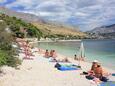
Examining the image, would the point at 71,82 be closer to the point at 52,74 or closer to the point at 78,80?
the point at 78,80

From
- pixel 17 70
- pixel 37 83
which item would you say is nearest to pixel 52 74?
pixel 17 70

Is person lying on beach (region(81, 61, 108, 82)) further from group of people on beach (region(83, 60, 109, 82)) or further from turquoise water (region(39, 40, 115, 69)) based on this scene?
turquoise water (region(39, 40, 115, 69))

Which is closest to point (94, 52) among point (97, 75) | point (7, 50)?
point (97, 75)

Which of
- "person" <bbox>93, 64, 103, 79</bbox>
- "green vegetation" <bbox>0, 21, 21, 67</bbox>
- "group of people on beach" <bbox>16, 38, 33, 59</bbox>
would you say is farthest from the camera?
"group of people on beach" <bbox>16, 38, 33, 59</bbox>

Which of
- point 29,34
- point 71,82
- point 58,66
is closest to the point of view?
point 71,82

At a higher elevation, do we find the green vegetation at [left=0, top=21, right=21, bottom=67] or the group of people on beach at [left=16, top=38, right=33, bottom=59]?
the green vegetation at [left=0, top=21, right=21, bottom=67]

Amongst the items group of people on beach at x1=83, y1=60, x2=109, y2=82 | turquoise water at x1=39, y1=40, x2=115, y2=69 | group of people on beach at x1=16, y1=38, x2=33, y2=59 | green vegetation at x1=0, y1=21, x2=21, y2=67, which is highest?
green vegetation at x1=0, y1=21, x2=21, y2=67

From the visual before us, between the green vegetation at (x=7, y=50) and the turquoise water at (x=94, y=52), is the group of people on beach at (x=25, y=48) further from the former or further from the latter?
the green vegetation at (x=7, y=50)

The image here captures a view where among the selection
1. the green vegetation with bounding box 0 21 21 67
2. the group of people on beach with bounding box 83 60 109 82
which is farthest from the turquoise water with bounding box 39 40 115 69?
the green vegetation with bounding box 0 21 21 67

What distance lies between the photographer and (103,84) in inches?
623

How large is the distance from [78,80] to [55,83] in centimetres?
206

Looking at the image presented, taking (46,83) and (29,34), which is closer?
(46,83)

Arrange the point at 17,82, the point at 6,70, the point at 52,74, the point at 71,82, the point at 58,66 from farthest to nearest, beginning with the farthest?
the point at 58,66, the point at 52,74, the point at 6,70, the point at 71,82, the point at 17,82

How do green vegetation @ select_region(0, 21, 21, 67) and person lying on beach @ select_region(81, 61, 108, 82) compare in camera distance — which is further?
person lying on beach @ select_region(81, 61, 108, 82)
